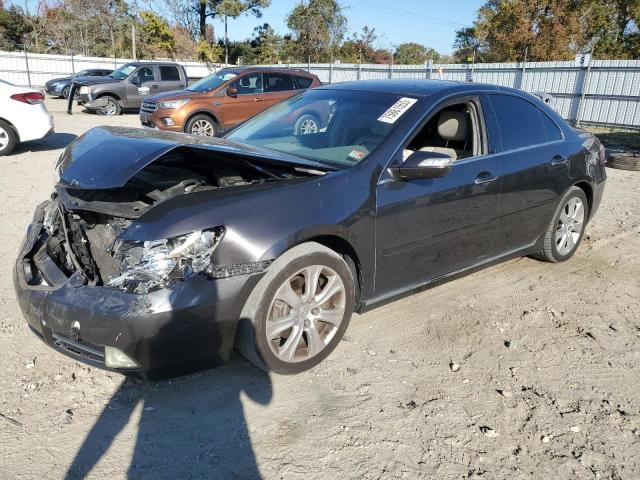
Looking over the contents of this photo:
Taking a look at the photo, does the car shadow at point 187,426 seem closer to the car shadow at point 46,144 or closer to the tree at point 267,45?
the car shadow at point 46,144

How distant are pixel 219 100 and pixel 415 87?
29.0 feet

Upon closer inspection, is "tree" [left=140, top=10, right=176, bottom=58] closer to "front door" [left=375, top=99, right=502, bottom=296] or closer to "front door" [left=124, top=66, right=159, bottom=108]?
"front door" [left=124, top=66, right=159, bottom=108]

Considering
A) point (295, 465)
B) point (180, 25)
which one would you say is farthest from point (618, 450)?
point (180, 25)

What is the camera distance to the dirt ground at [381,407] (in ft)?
7.93

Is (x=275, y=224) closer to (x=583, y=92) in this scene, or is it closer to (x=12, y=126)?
(x=12, y=126)

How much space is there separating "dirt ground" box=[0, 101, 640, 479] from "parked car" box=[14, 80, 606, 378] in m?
0.28

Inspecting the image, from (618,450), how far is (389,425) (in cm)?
109

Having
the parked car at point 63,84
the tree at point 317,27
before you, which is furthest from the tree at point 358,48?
the parked car at point 63,84

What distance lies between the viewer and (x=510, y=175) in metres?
4.02

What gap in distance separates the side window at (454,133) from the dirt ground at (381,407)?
46.1 inches

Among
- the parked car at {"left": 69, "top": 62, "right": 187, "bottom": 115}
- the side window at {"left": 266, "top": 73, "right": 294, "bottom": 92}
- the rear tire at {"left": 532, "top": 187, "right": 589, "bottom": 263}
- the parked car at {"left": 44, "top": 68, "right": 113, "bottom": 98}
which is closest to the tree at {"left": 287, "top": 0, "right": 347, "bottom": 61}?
the parked car at {"left": 44, "top": 68, "right": 113, "bottom": 98}

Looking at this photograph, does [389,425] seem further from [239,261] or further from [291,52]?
[291,52]

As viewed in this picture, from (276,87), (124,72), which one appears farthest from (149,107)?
(124,72)

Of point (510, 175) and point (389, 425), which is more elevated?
point (510, 175)
